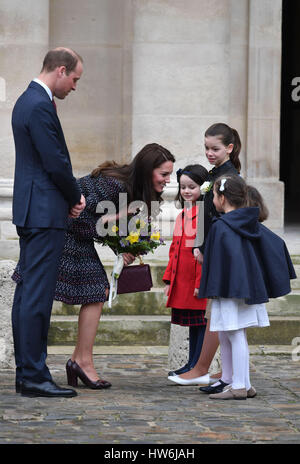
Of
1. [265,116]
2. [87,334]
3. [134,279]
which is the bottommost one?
[87,334]

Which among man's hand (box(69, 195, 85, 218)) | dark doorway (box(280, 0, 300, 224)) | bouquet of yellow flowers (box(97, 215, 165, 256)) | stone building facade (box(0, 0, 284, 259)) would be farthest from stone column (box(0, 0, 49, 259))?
dark doorway (box(280, 0, 300, 224))

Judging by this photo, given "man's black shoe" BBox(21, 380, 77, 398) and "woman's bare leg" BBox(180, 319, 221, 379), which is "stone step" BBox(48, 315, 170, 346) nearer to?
"woman's bare leg" BBox(180, 319, 221, 379)

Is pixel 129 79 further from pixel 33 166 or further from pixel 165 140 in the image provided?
pixel 33 166

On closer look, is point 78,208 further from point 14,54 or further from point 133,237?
point 14,54

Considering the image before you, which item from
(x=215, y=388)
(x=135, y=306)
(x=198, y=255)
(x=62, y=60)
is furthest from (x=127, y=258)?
(x=135, y=306)

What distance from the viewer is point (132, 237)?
21.4ft

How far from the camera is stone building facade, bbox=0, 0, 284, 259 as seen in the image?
10.5m

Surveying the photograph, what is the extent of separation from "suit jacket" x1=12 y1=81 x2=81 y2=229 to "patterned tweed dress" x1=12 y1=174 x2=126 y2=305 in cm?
29

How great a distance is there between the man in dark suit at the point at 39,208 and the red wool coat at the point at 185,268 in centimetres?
95

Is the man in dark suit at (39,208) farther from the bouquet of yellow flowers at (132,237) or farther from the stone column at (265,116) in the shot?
the stone column at (265,116)

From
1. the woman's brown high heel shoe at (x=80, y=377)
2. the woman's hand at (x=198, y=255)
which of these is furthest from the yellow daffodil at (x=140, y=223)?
the woman's brown high heel shoe at (x=80, y=377)

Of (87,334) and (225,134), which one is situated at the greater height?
(225,134)

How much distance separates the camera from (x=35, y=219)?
617cm

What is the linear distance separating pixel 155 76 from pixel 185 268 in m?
4.11
